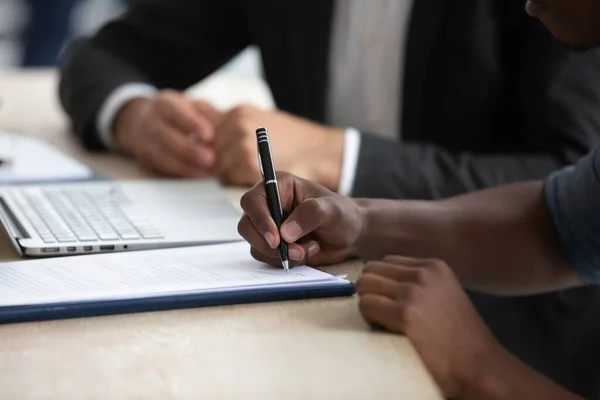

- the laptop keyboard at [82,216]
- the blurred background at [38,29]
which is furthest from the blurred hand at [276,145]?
the blurred background at [38,29]

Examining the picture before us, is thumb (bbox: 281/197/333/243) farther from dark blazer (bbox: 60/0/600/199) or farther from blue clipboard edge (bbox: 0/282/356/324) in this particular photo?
dark blazer (bbox: 60/0/600/199)

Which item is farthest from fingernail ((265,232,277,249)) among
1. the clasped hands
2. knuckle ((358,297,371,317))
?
the clasped hands

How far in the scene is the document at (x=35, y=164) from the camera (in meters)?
1.10

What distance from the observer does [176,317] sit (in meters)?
0.66

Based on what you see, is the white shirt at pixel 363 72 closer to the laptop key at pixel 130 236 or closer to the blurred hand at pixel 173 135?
the blurred hand at pixel 173 135

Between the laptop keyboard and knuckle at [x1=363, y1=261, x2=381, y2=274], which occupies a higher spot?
knuckle at [x1=363, y1=261, x2=381, y2=274]

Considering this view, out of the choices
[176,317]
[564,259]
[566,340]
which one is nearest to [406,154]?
[564,259]

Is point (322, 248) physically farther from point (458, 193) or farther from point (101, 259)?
point (458, 193)

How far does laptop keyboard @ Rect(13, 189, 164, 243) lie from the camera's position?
2.72 feet

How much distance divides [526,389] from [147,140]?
64cm

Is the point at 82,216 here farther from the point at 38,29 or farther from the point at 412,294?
the point at 38,29

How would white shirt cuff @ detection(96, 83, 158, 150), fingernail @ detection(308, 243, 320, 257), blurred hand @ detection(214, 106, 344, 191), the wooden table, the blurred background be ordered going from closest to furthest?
the wooden table, fingernail @ detection(308, 243, 320, 257), blurred hand @ detection(214, 106, 344, 191), white shirt cuff @ detection(96, 83, 158, 150), the blurred background

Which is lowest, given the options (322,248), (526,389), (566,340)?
(566,340)

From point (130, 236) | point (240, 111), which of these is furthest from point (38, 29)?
point (130, 236)
